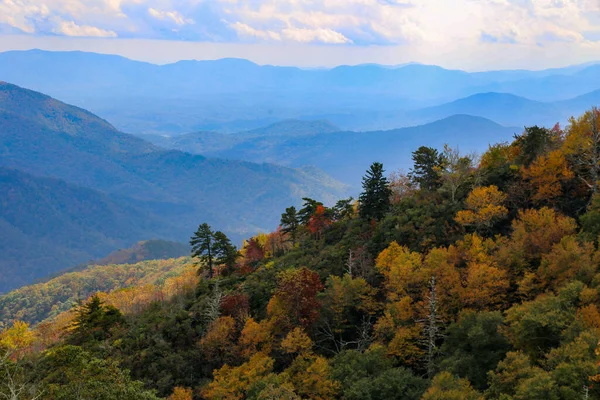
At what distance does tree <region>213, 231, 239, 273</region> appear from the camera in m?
58.9

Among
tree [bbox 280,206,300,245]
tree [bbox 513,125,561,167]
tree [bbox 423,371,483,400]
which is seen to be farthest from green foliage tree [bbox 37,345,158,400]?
tree [bbox 280,206,300,245]

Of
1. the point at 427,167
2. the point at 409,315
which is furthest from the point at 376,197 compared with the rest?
the point at 409,315

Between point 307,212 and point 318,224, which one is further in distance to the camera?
point 307,212

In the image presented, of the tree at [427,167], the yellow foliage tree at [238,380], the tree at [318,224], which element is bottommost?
the yellow foliage tree at [238,380]

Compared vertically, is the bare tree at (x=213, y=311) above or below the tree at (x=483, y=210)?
below

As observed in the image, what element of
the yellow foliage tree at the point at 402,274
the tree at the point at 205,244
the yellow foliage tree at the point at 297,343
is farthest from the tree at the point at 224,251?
the yellow foliage tree at the point at 297,343

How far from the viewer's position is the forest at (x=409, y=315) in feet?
68.9

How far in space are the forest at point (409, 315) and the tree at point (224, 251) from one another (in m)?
4.20

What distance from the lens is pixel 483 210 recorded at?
3931 cm

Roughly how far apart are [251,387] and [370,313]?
43.6ft

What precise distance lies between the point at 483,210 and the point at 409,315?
14.2 m

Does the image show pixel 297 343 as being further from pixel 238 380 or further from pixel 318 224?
pixel 318 224

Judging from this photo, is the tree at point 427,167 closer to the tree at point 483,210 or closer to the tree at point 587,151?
the tree at point 483,210

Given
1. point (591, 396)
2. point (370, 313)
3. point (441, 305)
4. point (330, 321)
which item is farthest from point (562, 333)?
point (330, 321)
